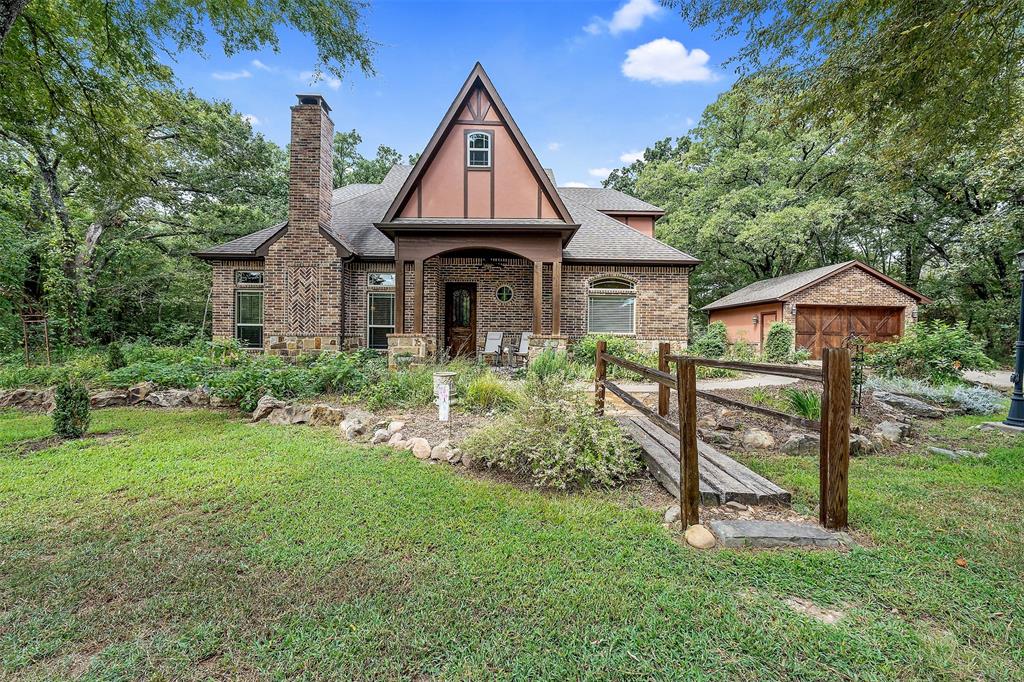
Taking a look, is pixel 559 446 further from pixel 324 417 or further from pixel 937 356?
pixel 937 356

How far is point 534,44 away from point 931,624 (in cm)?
892

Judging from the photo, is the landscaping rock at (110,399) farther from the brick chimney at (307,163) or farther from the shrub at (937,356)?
the shrub at (937,356)

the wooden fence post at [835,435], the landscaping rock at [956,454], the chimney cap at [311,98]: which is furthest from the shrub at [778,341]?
the chimney cap at [311,98]

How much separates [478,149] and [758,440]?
8.59 m

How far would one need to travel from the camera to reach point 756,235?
56.3ft

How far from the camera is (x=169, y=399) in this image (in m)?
6.61

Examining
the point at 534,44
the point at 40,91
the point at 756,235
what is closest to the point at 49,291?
the point at 40,91

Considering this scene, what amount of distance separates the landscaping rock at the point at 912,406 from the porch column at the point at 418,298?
832 centimetres

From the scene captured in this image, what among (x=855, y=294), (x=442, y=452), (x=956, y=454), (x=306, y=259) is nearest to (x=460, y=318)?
(x=306, y=259)

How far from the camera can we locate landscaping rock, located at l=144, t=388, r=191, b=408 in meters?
6.55

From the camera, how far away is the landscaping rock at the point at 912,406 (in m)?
6.23

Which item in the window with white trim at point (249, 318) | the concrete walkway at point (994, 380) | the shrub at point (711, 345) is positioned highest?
the window with white trim at point (249, 318)

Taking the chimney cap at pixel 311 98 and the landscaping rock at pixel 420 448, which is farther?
the chimney cap at pixel 311 98

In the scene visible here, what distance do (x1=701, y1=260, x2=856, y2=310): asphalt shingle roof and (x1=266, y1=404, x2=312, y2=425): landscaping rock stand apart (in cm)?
1532
